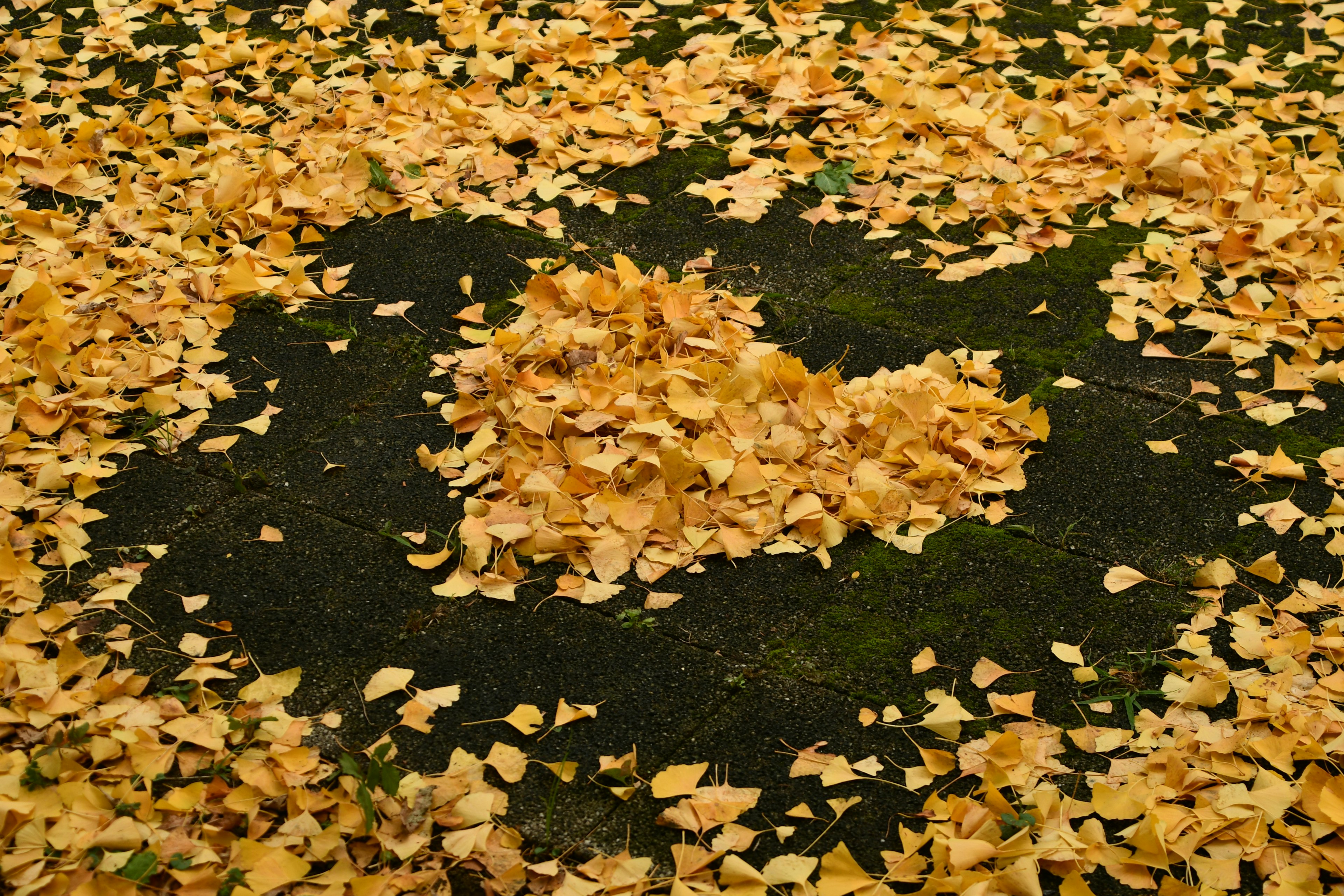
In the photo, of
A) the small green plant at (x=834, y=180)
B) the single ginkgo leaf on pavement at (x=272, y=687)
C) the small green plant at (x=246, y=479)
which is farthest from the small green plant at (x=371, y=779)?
the small green plant at (x=834, y=180)

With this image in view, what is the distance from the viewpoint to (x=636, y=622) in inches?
87.5

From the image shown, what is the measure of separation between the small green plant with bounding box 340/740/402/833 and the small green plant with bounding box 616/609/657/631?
0.51m

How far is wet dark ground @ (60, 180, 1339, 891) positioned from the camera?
2012mm

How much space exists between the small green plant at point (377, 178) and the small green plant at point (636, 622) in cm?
175

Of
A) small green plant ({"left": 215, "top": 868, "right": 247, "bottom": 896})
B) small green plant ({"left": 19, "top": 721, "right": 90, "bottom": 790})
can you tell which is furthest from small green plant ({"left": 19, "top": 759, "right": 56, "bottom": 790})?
small green plant ({"left": 215, "top": 868, "right": 247, "bottom": 896})

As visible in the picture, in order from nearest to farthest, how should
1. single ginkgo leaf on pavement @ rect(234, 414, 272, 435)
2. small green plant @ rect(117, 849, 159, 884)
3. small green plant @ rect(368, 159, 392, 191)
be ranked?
small green plant @ rect(117, 849, 159, 884) → single ginkgo leaf on pavement @ rect(234, 414, 272, 435) → small green plant @ rect(368, 159, 392, 191)

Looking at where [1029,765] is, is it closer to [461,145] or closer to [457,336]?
[457,336]

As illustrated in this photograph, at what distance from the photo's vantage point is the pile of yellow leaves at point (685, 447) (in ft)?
7.75

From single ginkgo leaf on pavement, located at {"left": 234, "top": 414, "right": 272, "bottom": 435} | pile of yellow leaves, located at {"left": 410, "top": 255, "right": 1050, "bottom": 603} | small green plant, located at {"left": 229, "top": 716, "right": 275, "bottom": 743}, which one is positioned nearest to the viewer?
small green plant, located at {"left": 229, "top": 716, "right": 275, "bottom": 743}

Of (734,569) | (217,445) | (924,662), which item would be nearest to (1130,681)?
(924,662)

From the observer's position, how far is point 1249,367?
2.84 m

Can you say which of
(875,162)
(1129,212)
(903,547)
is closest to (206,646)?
(903,547)

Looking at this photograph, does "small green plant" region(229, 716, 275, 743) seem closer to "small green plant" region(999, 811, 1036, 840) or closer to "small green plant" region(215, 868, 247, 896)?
"small green plant" region(215, 868, 247, 896)

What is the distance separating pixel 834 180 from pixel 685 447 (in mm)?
1346
